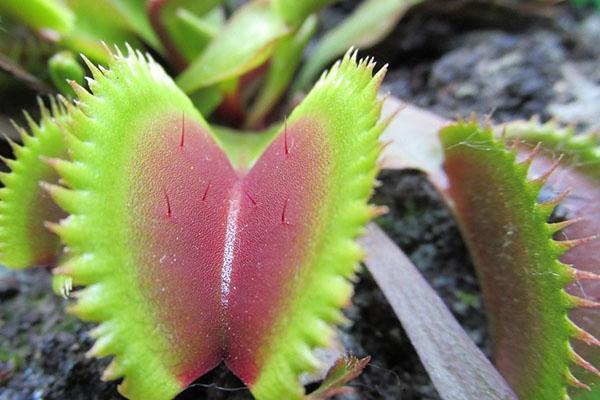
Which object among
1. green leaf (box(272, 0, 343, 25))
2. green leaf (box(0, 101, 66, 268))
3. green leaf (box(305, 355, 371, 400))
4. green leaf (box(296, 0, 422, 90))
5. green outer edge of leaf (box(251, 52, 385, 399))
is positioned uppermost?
green leaf (box(296, 0, 422, 90))

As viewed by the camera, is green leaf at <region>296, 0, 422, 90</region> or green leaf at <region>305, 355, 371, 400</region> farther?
green leaf at <region>296, 0, 422, 90</region>

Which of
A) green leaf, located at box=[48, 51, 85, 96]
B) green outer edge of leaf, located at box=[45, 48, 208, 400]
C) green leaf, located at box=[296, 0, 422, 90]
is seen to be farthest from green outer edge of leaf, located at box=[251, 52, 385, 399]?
green leaf, located at box=[296, 0, 422, 90]

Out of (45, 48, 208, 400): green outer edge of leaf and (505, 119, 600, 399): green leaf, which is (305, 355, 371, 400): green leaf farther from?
(505, 119, 600, 399): green leaf

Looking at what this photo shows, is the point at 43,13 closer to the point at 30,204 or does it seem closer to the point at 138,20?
the point at 138,20

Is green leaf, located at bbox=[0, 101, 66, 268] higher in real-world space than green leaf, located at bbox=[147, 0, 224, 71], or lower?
lower

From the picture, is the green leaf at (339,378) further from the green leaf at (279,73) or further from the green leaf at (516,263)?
the green leaf at (279,73)

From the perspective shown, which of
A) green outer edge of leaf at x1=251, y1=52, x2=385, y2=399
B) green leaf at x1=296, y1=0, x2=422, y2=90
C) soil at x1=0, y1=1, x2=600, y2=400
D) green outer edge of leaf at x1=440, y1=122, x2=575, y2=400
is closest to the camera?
green outer edge of leaf at x1=251, y1=52, x2=385, y2=399

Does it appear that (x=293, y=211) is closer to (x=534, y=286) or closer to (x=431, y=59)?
(x=534, y=286)
